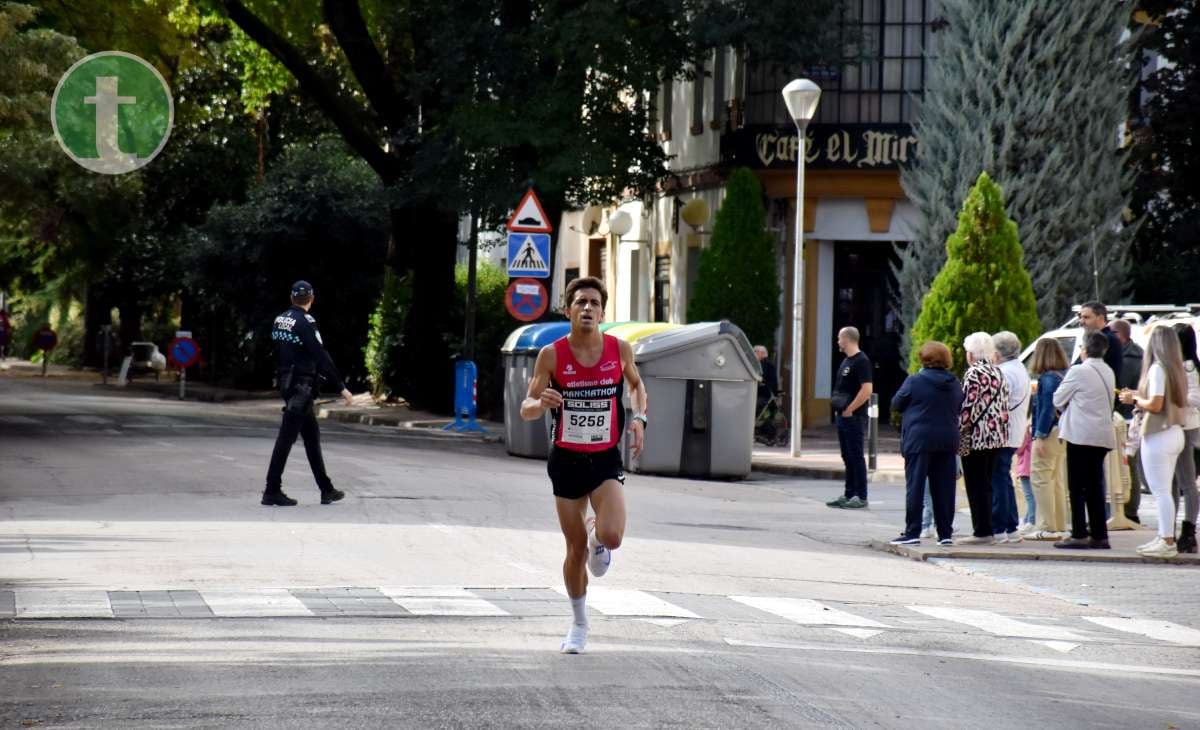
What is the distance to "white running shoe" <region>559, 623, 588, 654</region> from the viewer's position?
31.2ft

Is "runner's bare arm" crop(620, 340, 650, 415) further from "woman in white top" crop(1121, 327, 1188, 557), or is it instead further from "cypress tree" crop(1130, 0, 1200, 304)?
"cypress tree" crop(1130, 0, 1200, 304)

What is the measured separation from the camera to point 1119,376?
61.0ft

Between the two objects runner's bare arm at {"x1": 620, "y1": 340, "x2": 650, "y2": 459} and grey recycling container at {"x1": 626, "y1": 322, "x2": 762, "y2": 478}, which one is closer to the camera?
runner's bare arm at {"x1": 620, "y1": 340, "x2": 650, "y2": 459}

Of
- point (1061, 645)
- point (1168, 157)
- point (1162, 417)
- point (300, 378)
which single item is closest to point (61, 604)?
point (1061, 645)

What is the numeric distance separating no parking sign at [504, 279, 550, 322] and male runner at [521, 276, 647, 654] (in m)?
18.5

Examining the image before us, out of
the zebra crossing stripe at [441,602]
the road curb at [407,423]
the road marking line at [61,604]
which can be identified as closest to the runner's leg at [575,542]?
the zebra crossing stripe at [441,602]

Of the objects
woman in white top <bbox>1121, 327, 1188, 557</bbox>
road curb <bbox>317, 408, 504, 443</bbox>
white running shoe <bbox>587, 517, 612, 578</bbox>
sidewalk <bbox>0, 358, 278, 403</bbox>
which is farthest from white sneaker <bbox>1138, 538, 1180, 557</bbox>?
sidewalk <bbox>0, 358, 278, 403</bbox>

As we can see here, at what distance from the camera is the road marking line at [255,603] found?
10867 millimetres

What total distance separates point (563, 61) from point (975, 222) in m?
6.91

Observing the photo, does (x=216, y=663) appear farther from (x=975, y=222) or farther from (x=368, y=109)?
(x=368, y=109)

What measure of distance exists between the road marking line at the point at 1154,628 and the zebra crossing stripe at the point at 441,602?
363cm

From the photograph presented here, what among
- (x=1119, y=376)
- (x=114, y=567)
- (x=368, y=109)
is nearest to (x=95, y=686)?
(x=114, y=567)

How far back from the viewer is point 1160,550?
15.8 meters

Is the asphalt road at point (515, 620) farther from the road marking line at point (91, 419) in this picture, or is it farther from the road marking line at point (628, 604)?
the road marking line at point (91, 419)
